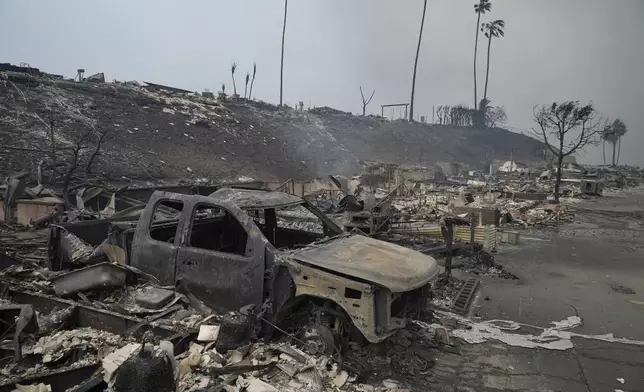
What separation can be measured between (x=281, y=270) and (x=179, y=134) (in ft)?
70.7

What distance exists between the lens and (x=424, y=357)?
4.51m

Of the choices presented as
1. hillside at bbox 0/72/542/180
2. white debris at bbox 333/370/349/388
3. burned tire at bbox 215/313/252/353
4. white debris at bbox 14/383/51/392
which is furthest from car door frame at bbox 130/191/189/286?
hillside at bbox 0/72/542/180

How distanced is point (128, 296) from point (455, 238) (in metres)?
7.32

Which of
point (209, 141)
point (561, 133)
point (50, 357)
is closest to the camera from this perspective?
point (50, 357)

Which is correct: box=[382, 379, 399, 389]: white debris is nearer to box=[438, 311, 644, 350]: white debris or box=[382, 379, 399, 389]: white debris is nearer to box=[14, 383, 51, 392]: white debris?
box=[438, 311, 644, 350]: white debris

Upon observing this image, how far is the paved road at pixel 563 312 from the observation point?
4203 mm

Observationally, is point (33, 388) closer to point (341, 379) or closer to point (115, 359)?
point (115, 359)

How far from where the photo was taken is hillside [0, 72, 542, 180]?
18.3 meters

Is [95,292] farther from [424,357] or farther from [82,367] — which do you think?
[424,357]

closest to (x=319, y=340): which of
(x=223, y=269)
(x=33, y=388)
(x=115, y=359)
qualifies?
(x=223, y=269)

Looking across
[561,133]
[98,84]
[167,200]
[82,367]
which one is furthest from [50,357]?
[98,84]

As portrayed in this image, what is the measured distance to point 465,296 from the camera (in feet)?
21.6

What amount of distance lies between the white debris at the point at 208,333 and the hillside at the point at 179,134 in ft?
46.3

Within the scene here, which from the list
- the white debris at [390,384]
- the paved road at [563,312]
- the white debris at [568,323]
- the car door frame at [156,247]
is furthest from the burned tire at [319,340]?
the white debris at [568,323]
